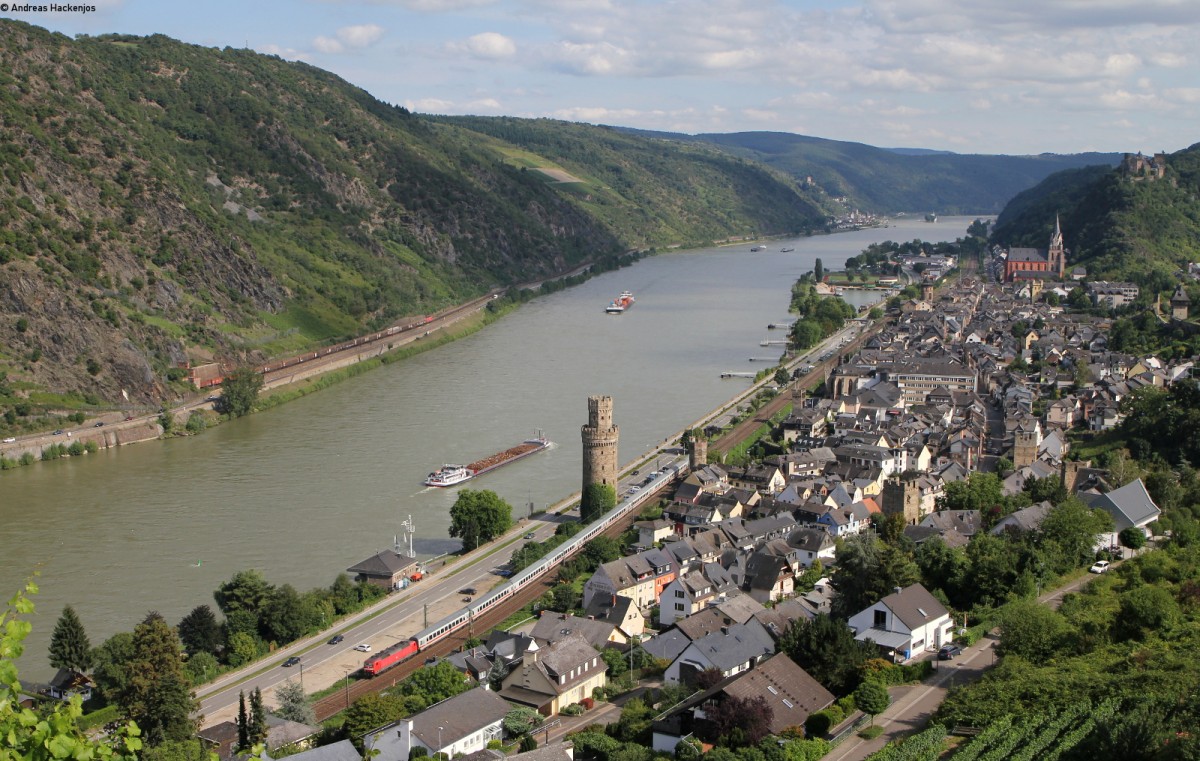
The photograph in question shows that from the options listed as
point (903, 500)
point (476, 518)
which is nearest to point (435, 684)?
point (476, 518)

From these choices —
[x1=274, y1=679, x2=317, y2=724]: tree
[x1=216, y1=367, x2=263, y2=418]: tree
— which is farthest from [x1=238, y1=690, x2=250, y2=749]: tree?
[x1=216, y1=367, x2=263, y2=418]: tree

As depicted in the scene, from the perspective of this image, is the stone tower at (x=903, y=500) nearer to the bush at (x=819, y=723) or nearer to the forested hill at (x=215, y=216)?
the bush at (x=819, y=723)

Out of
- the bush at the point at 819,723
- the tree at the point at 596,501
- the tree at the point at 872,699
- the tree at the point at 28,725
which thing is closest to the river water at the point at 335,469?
the tree at the point at 596,501

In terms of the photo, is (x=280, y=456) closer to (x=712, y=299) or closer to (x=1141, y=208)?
(x=712, y=299)

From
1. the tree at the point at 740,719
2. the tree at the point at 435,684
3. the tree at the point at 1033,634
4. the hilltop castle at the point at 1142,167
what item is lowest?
the tree at the point at 435,684

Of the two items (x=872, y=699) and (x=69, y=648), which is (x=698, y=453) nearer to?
(x=872, y=699)

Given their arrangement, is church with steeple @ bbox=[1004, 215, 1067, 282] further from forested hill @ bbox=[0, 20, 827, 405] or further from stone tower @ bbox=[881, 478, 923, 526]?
stone tower @ bbox=[881, 478, 923, 526]
